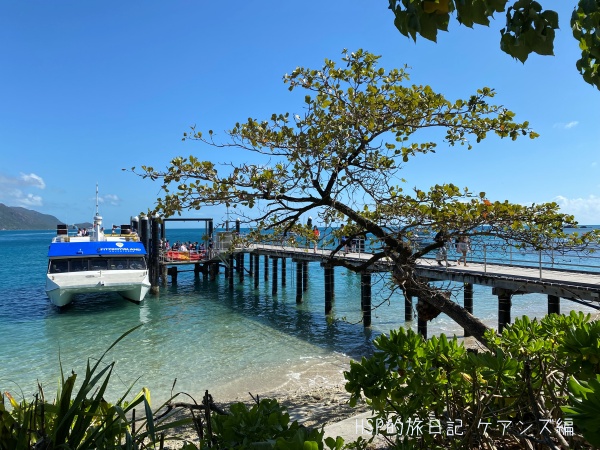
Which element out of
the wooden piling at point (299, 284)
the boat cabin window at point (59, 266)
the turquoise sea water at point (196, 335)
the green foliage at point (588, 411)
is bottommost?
the turquoise sea water at point (196, 335)

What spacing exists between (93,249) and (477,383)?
22.2 metres

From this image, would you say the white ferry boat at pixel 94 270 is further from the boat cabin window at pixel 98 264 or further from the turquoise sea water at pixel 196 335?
the turquoise sea water at pixel 196 335

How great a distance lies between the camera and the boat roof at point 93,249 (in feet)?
69.8

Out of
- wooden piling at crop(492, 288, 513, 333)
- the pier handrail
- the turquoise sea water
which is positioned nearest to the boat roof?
the turquoise sea water

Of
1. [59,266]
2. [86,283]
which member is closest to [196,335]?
[86,283]

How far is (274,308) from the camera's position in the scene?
23.1m

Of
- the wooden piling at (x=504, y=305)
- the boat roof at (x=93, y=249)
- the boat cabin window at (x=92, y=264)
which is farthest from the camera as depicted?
the boat roof at (x=93, y=249)

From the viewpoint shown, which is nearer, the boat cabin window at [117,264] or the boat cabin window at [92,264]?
the boat cabin window at [92,264]

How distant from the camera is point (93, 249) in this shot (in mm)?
21734

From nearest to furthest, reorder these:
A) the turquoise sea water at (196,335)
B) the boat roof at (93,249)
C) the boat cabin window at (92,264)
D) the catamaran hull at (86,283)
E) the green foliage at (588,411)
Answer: the green foliage at (588,411), the turquoise sea water at (196,335), the catamaran hull at (86,283), the boat cabin window at (92,264), the boat roof at (93,249)

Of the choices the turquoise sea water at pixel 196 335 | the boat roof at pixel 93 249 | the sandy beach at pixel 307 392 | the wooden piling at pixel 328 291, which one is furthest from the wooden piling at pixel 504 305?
the boat roof at pixel 93 249

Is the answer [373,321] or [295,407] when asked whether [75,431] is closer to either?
[295,407]

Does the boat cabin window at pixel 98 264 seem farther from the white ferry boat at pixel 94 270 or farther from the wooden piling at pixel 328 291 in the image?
the wooden piling at pixel 328 291

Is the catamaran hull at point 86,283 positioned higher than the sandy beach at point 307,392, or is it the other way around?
the catamaran hull at point 86,283
